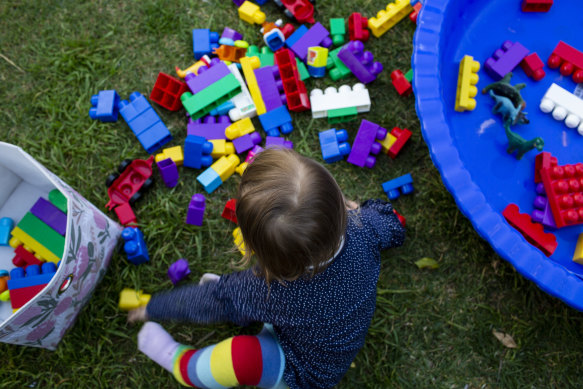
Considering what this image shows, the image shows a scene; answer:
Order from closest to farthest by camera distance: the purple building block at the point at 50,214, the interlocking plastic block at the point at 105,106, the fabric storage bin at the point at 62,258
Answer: the fabric storage bin at the point at 62,258, the purple building block at the point at 50,214, the interlocking plastic block at the point at 105,106

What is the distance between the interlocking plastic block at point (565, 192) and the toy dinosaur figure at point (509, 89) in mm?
309

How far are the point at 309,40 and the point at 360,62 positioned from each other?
0.89ft

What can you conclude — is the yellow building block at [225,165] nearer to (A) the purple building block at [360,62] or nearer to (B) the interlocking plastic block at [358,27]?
(A) the purple building block at [360,62]

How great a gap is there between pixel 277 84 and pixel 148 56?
2.24ft

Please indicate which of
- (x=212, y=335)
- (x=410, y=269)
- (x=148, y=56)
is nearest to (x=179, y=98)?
(x=148, y=56)

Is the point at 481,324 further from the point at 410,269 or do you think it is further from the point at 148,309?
the point at 148,309

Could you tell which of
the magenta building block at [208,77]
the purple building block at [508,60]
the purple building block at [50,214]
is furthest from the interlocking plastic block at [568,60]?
the purple building block at [50,214]

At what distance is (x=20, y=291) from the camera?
1.61 metres

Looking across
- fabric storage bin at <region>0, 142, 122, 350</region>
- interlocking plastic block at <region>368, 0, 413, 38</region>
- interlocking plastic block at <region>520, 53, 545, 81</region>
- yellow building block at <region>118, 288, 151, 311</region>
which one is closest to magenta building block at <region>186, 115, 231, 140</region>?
fabric storage bin at <region>0, 142, 122, 350</region>

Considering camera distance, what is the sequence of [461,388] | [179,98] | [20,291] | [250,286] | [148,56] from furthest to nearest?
[148,56]
[179,98]
[461,388]
[20,291]
[250,286]

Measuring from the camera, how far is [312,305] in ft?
4.17

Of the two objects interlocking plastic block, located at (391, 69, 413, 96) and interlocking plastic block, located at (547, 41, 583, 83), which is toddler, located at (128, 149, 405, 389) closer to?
interlocking plastic block, located at (391, 69, 413, 96)

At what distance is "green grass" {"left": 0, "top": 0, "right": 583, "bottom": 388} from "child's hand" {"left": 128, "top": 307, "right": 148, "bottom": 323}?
83 mm

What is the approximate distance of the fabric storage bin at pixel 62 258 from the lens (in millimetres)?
1380
